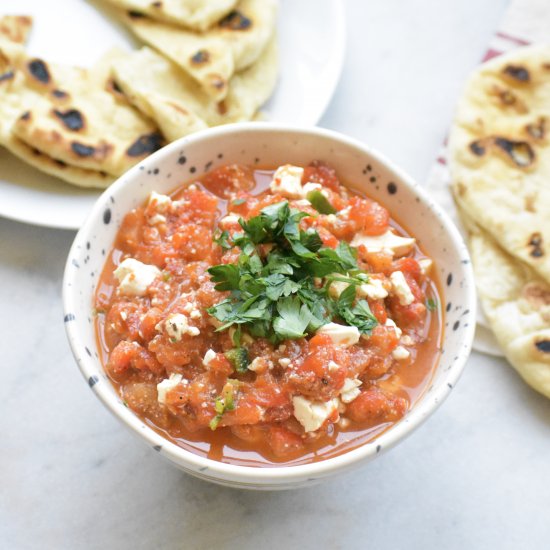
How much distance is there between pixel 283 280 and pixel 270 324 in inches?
5.4

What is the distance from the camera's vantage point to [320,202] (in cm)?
242

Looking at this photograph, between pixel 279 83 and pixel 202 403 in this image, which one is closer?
pixel 202 403

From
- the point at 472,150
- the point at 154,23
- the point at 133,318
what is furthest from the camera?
the point at 154,23

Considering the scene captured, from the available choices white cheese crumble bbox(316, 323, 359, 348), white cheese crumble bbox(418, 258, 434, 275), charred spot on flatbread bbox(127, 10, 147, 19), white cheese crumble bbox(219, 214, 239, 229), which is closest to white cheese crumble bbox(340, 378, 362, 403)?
white cheese crumble bbox(316, 323, 359, 348)

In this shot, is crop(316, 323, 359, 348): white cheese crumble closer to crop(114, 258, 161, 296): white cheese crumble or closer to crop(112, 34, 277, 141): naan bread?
crop(114, 258, 161, 296): white cheese crumble

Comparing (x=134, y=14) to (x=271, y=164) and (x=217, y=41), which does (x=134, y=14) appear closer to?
(x=217, y=41)

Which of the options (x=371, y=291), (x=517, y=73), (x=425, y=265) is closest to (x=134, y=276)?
(x=371, y=291)

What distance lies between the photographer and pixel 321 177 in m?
2.57

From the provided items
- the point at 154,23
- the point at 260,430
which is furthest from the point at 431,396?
the point at 154,23

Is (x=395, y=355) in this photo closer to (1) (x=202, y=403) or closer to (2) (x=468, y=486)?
(1) (x=202, y=403)

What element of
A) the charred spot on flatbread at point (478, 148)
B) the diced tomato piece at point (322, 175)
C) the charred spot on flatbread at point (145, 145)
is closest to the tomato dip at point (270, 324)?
the diced tomato piece at point (322, 175)

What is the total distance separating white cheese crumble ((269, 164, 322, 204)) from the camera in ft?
7.97

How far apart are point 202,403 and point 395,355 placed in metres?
0.62

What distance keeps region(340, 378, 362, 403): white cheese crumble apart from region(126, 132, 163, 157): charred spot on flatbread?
148cm
